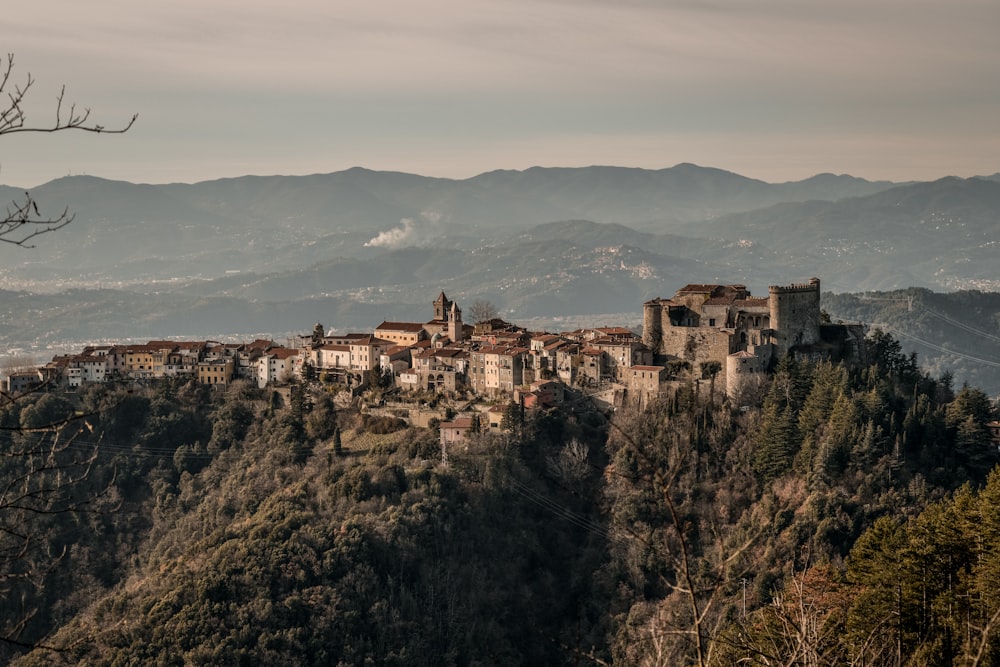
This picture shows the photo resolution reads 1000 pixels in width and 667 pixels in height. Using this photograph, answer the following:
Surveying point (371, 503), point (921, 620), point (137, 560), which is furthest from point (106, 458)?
point (921, 620)

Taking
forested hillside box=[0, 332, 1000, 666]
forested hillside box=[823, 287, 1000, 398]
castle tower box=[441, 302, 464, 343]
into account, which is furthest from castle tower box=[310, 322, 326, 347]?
forested hillside box=[823, 287, 1000, 398]

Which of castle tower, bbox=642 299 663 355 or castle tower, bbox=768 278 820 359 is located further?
castle tower, bbox=642 299 663 355

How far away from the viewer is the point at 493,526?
150 ft

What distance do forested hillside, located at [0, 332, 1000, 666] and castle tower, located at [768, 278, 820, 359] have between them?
62.2 inches

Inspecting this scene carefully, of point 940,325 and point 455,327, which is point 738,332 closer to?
point 455,327

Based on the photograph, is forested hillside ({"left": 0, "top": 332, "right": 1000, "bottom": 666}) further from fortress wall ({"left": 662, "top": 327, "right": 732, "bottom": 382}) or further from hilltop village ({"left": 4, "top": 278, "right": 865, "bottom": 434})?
fortress wall ({"left": 662, "top": 327, "right": 732, "bottom": 382})

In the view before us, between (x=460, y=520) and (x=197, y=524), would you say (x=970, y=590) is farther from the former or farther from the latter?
(x=197, y=524)

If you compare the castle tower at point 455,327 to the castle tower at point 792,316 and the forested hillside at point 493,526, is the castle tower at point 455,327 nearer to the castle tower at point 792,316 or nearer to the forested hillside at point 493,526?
the forested hillside at point 493,526

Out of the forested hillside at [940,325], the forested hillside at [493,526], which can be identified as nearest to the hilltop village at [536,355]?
the forested hillside at [493,526]

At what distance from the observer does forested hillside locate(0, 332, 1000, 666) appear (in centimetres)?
3897

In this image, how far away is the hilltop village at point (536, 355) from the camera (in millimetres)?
47094

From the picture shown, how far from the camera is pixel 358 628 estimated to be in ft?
131

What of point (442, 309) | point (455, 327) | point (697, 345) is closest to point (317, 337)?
point (442, 309)

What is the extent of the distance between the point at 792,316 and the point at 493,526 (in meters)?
15.4
